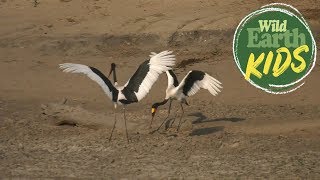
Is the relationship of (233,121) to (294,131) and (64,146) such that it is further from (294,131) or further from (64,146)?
(64,146)

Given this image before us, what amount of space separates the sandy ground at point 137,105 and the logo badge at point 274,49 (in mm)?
284

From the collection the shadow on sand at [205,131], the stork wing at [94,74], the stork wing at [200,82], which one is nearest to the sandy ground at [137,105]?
the shadow on sand at [205,131]

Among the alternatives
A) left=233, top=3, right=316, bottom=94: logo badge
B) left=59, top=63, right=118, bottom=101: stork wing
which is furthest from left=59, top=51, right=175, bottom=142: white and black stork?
left=233, top=3, right=316, bottom=94: logo badge

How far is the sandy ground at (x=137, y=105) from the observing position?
9305mm

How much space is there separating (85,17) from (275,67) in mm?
5135

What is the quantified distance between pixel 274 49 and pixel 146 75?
20.5ft

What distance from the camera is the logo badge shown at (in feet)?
49.2

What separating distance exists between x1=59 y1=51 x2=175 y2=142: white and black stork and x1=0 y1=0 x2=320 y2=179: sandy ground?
690 millimetres

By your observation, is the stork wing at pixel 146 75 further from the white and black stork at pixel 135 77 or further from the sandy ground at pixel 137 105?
the sandy ground at pixel 137 105

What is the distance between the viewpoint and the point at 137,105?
42.4 feet

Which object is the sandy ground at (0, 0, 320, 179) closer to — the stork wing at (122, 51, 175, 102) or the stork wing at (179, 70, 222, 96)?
the stork wing at (179, 70, 222, 96)

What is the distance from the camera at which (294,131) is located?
10.9 meters

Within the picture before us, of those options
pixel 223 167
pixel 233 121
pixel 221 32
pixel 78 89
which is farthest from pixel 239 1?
pixel 223 167

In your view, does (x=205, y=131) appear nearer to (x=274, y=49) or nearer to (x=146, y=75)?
(x=146, y=75)
